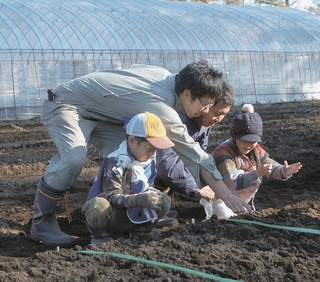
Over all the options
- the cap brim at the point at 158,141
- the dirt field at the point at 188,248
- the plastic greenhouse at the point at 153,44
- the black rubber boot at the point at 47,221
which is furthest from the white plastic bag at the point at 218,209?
the plastic greenhouse at the point at 153,44

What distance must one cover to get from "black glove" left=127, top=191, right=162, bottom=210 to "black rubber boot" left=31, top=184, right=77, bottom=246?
0.72m

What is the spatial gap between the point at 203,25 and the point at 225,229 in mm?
19145

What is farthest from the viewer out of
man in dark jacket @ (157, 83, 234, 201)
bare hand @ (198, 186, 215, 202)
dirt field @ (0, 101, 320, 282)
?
man in dark jacket @ (157, 83, 234, 201)

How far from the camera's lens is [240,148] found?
17.7ft

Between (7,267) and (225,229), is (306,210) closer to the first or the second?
(225,229)

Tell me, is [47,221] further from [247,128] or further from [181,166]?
[247,128]

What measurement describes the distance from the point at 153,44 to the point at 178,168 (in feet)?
49.7

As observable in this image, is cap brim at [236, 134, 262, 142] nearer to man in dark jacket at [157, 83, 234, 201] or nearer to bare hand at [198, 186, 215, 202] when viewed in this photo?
man in dark jacket at [157, 83, 234, 201]

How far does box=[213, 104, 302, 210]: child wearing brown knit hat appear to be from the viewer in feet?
16.7

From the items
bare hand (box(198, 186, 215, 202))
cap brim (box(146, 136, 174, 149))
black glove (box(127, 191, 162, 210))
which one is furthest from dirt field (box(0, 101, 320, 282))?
cap brim (box(146, 136, 174, 149))

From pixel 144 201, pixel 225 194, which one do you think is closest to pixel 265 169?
pixel 225 194

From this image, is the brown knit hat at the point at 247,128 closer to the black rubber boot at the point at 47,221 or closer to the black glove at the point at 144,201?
the black glove at the point at 144,201

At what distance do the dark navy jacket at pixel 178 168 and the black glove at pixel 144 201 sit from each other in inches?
48.5

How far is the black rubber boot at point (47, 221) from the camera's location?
15.6ft
